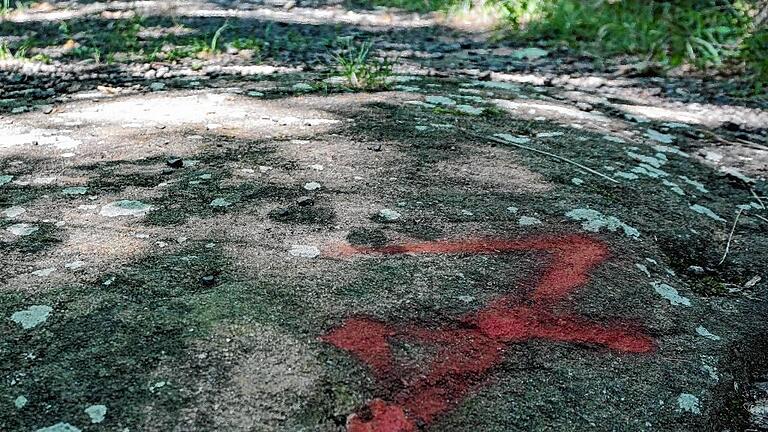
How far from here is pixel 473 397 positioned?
1.55m

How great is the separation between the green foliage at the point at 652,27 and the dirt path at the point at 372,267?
7.41ft

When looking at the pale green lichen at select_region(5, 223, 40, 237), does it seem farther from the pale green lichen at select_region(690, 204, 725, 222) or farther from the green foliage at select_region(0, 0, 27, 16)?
the green foliage at select_region(0, 0, 27, 16)

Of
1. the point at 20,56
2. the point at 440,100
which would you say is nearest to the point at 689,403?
the point at 440,100

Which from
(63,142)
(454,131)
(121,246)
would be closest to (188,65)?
(63,142)

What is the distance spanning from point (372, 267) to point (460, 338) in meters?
0.38

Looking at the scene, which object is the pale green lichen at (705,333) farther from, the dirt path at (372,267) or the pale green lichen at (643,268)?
the pale green lichen at (643,268)

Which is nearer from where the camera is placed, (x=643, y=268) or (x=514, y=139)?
(x=643, y=268)

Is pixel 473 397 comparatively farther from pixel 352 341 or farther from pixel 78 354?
pixel 78 354

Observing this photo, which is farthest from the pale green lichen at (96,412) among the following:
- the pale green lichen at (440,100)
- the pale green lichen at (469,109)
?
the pale green lichen at (440,100)

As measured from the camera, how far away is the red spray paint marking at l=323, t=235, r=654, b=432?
150cm

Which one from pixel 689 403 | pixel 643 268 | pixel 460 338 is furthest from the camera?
pixel 643 268

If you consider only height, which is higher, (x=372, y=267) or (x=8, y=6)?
(x=372, y=267)

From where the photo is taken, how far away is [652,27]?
258 inches

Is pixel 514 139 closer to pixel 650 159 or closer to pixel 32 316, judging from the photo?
pixel 650 159
